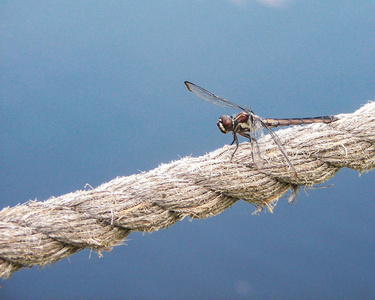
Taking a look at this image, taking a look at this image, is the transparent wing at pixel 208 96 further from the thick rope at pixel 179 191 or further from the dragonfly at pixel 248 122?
the thick rope at pixel 179 191

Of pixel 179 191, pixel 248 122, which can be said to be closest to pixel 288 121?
pixel 248 122

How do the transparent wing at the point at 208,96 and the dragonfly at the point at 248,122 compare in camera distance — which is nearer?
the dragonfly at the point at 248,122

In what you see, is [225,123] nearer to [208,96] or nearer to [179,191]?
[208,96]

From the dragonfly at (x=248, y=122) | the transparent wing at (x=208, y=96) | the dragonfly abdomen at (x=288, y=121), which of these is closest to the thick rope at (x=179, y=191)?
the dragonfly at (x=248, y=122)

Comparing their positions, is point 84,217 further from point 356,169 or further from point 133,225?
point 356,169

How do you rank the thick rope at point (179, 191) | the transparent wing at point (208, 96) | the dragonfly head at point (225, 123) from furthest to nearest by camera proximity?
1. the transparent wing at point (208, 96)
2. the dragonfly head at point (225, 123)
3. the thick rope at point (179, 191)

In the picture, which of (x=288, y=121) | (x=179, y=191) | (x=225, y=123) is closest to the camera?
(x=179, y=191)
